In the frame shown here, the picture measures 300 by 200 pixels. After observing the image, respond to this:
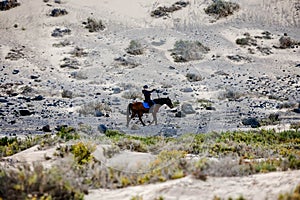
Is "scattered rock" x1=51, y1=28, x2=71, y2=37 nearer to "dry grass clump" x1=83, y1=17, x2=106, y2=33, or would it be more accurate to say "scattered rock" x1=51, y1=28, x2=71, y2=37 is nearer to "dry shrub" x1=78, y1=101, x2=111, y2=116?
"dry grass clump" x1=83, y1=17, x2=106, y2=33

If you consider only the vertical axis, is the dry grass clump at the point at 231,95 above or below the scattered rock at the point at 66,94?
above

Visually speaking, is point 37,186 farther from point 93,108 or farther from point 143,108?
point 93,108

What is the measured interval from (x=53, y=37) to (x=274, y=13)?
14459 mm

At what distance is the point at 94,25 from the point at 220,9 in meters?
8.40

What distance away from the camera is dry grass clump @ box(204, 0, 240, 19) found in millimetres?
29766

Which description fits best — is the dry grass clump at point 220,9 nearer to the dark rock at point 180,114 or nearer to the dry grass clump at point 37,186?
the dark rock at point 180,114

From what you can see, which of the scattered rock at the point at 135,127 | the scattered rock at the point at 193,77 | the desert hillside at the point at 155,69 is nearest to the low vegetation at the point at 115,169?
the desert hillside at the point at 155,69

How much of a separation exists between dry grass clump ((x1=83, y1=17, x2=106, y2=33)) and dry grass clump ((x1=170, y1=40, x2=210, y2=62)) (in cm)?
665

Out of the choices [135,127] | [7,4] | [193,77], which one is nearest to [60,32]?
[7,4]

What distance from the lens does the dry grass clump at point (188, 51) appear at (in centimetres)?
2225

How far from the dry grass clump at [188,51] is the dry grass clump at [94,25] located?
6647 millimetres

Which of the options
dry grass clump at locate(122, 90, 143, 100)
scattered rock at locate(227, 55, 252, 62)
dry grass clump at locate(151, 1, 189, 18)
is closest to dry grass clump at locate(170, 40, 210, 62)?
scattered rock at locate(227, 55, 252, 62)

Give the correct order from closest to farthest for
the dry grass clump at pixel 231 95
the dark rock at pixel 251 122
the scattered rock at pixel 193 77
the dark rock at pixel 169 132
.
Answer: the dark rock at pixel 169 132
the dark rock at pixel 251 122
the dry grass clump at pixel 231 95
the scattered rock at pixel 193 77

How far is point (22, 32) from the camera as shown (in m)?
28.6
